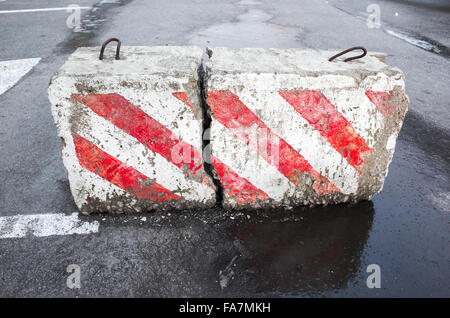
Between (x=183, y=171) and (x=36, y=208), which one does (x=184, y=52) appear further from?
(x=36, y=208)

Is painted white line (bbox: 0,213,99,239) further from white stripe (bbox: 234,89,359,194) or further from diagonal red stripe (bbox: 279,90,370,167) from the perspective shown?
diagonal red stripe (bbox: 279,90,370,167)

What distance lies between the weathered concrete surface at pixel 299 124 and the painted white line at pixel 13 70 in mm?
3274

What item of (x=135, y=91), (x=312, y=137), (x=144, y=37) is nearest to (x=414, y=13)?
(x=144, y=37)

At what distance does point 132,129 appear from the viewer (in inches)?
83.6

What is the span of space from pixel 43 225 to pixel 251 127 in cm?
152

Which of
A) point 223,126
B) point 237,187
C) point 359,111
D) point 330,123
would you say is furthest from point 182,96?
point 359,111

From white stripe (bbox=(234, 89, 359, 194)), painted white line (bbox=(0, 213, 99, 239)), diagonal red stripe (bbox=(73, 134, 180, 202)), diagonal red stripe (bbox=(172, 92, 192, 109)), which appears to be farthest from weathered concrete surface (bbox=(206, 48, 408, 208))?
painted white line (bbox=(0, 213, 99, 239))

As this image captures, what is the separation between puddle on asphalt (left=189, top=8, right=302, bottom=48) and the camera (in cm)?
591

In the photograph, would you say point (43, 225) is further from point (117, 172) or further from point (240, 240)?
point (240, 240)

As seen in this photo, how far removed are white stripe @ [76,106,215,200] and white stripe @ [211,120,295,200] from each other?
27cm

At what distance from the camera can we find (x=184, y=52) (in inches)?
94.8
